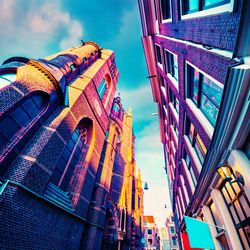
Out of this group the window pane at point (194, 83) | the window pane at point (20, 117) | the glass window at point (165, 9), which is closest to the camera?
the window pane at point (194, 83)

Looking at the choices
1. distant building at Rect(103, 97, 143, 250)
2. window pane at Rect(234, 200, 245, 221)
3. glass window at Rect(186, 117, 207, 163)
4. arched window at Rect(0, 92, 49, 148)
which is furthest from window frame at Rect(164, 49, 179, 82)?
distant building at Rect(103, 97, 143, 250)

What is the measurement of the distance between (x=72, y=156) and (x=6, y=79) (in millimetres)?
5981

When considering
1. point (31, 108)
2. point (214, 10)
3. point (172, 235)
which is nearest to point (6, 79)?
point (31, 108)

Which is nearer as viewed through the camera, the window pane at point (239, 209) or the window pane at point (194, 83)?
the window pane at point (239, 209)

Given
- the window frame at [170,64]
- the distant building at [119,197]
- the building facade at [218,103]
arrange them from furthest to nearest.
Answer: the distant building at [119,197], the window frame at [170,64], the building facade at [218,103]

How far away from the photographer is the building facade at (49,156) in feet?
19.2

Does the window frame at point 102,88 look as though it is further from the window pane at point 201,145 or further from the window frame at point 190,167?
the window pane at point 201,145

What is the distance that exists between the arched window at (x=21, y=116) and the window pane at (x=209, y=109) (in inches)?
325

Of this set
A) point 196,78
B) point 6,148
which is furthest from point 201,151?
point 6,148

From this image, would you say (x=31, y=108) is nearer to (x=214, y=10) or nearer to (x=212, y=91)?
(x=212, y=91)

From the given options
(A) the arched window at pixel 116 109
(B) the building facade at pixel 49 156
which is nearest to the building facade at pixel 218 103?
(B) the building facade at pixel 49 156

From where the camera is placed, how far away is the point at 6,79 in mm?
7684

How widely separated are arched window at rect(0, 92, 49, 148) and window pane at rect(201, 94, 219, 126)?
8.26 meters

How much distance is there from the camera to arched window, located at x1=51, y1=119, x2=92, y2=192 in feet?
30.7
